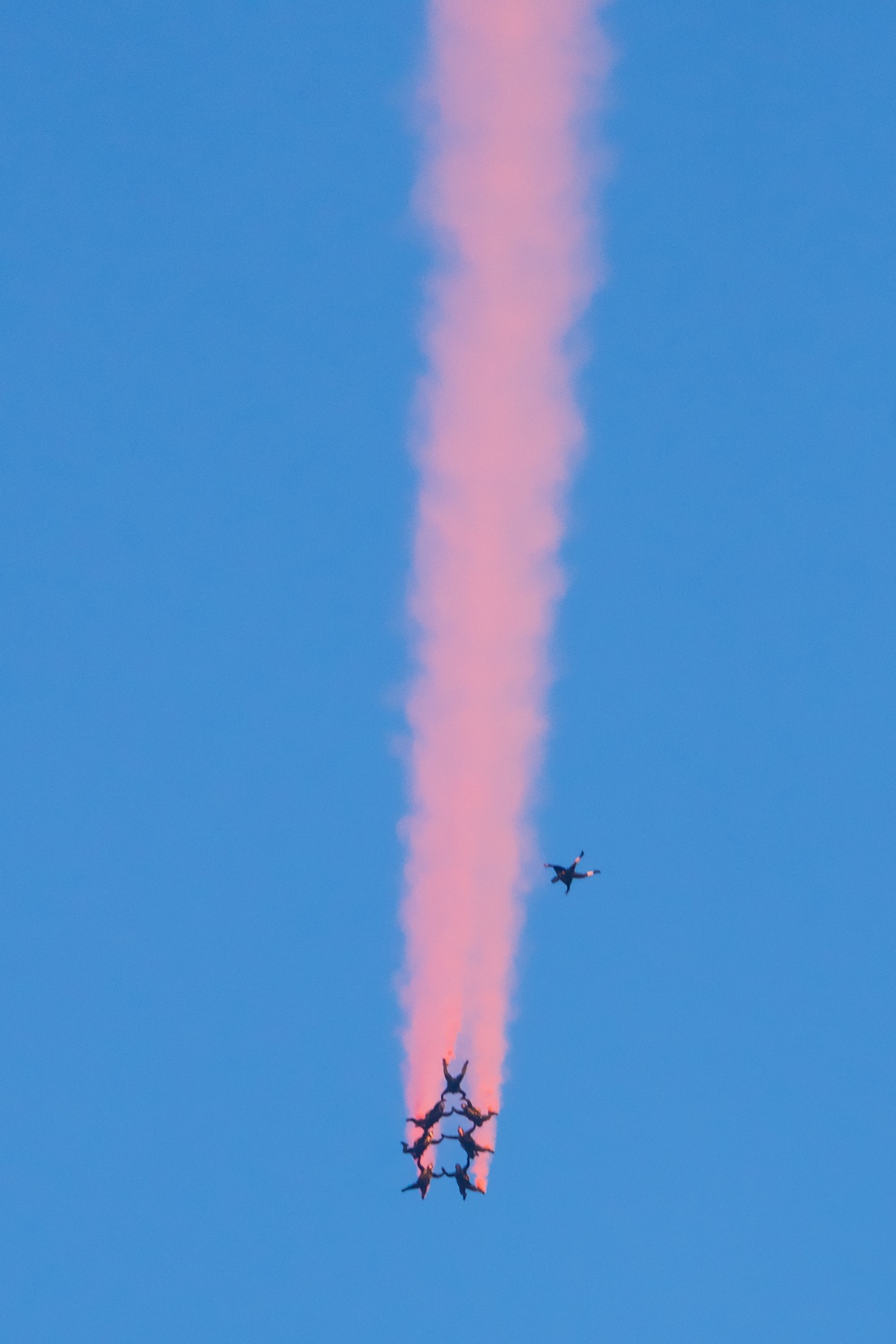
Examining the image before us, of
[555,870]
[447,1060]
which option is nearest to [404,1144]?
[447,1060]

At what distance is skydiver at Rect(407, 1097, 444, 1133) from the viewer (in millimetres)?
54562

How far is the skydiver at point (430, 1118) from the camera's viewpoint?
5456cm

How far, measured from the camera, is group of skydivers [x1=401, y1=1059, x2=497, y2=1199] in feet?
179

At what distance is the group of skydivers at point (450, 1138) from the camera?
54.7 m

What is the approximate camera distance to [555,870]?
55.6m

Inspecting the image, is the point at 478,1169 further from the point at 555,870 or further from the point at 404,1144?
the point at 555,870

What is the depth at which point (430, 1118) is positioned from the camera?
54625 millimetres

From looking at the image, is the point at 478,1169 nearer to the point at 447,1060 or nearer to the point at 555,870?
the point at 447,1060

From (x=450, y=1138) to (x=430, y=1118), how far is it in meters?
1.27

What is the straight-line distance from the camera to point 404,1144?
54375mm

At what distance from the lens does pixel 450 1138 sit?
5559 centimetres

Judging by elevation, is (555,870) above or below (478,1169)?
above

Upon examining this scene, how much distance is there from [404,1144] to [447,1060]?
225 cm

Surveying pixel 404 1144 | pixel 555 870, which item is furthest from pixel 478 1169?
pixel 555 870
